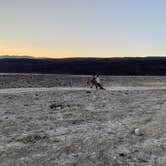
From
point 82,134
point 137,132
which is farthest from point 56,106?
point 137,132

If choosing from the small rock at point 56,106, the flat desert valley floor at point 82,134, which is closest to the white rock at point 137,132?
the flat desert valley floor at point 82,134

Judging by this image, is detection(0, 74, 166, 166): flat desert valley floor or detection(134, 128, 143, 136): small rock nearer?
detection(0, 74, 166, 166): flat desert valley floor

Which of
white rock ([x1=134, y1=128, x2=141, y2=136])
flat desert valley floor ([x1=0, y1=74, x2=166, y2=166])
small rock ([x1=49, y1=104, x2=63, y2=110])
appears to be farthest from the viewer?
small rock ([x1=49, y1=104, x2=63, y2=110])

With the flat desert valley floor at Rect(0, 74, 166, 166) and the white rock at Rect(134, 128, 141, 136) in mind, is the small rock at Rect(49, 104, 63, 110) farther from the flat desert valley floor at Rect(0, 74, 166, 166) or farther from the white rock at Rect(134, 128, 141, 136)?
the white rock at Rect(134, 128, 141, 136)

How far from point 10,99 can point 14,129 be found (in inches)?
532

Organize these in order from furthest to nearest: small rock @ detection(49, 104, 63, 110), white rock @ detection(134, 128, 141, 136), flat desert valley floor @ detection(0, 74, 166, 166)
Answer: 1. small rock @ detection(49, 104, 63, 110)
2. white rock @ detection(134, 128, 141, 136)
3. flat desert valley floor @ detection(0, 74, 166, 166)

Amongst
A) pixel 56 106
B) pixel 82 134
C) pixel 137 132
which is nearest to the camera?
pixel 82 134

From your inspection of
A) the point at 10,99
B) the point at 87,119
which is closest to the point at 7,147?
the point at 87,119

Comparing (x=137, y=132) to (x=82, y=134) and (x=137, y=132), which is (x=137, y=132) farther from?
(x=82, y=134)

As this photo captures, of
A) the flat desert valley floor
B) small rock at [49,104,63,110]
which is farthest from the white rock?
small rock at [49,104,63,110]

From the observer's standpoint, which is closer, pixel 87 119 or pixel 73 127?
pixel 73 127

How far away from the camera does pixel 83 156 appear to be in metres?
15.0

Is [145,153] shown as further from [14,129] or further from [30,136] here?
[14,129]

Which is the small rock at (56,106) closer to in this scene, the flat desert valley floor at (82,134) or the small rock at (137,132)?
the flat desert valley floor at (82,134)
